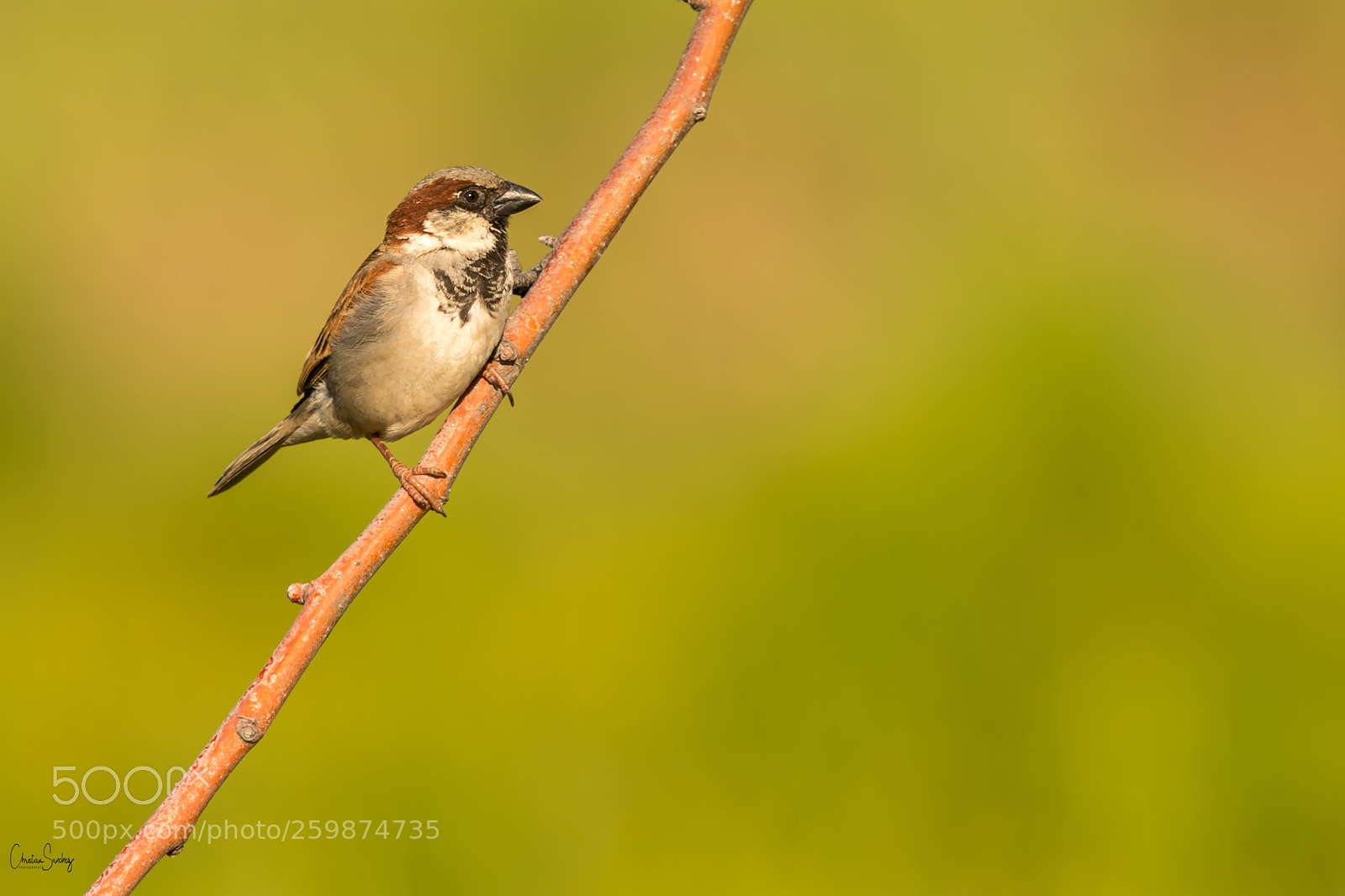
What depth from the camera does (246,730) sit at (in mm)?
1035

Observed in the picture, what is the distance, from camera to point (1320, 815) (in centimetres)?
236

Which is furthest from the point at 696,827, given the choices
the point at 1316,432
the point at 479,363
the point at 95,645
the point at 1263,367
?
the point at 1263,367

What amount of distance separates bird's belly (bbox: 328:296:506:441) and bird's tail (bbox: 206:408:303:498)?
108 mm

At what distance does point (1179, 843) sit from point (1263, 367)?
62.9 inches

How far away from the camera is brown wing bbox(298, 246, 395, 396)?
1.82m

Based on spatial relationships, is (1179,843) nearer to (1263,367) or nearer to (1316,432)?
(1316,432)

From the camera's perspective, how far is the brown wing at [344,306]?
1817 millimetres

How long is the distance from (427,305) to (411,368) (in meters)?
0.09

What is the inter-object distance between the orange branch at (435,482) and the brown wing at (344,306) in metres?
0.55

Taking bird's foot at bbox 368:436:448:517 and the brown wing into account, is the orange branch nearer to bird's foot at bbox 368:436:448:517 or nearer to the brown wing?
→ bird's foot at bbox 368:436:448:517

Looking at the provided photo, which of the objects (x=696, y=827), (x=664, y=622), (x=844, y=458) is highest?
(x=844, y=458)
